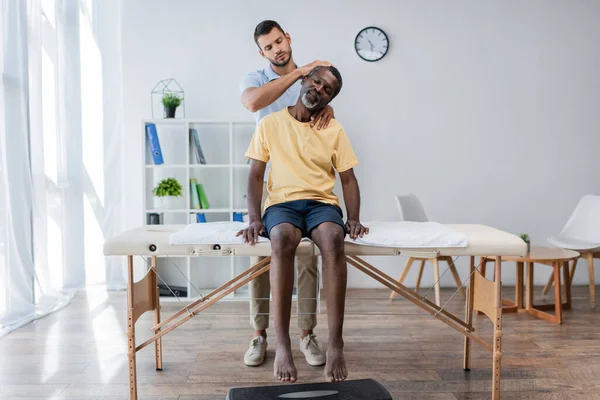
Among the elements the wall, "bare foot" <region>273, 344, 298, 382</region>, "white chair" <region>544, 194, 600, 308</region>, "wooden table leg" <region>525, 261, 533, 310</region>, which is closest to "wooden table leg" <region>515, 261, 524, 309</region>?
"wooden table leg" <region>525, 261, 533, 310</region>

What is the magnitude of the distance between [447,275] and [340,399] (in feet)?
8.21

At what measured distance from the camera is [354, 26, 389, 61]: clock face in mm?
3953

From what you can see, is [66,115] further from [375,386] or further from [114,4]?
[375,386]

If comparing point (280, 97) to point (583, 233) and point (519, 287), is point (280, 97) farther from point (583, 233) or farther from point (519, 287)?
point (583, 233)

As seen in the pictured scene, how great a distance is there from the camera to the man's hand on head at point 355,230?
198 centimetres

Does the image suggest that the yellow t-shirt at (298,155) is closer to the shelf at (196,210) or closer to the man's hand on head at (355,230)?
the man's hand on head at (355,230)

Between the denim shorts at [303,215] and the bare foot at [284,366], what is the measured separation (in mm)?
403

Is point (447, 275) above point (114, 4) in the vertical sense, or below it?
below

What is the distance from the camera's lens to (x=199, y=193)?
3.79 meters

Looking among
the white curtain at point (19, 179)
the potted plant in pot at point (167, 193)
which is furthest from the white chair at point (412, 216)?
the white curtain at point (19, 179)

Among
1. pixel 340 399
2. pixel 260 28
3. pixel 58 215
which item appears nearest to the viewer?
pixel 340 399

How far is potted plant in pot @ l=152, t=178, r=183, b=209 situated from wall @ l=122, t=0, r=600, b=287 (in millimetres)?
376

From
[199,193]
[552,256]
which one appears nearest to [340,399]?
[552,256]

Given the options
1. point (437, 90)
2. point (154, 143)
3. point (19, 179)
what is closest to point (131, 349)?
point (19, 179)
